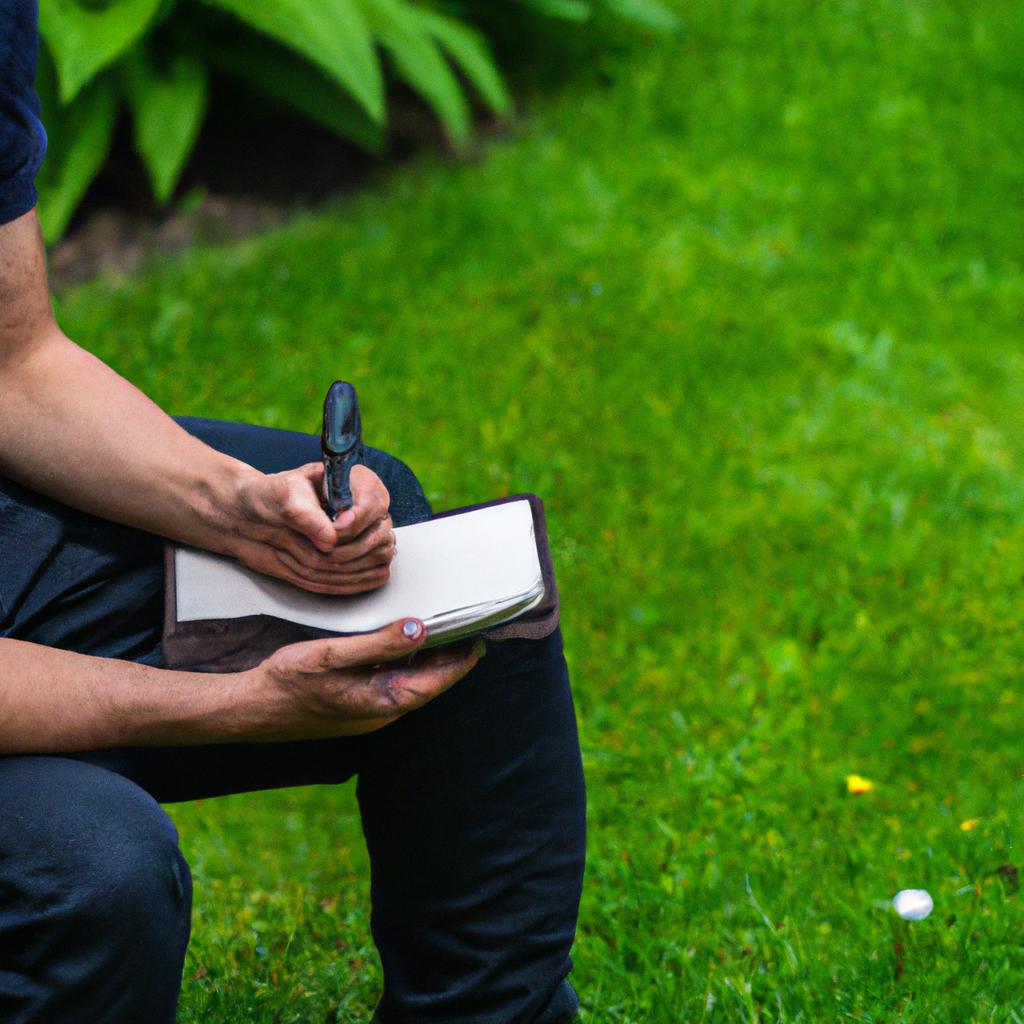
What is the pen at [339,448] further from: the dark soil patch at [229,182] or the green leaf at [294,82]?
the green leaf at [294,82]

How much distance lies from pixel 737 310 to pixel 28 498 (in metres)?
2.87

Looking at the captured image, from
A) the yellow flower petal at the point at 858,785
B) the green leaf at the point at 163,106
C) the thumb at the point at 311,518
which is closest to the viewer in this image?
the thumb at the point at 311,518

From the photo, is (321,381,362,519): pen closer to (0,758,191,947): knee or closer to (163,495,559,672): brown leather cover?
→ (163,495,559,672): brown leather cover

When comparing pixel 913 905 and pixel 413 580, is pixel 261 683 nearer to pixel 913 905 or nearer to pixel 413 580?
pixel 413 580

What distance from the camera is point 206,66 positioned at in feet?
16.8

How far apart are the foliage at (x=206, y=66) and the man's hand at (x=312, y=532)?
2.69 metres

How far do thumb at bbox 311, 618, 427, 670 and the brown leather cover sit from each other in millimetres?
168

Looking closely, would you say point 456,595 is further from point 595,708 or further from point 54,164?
point 54,164

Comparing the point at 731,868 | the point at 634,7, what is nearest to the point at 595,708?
the point at 731,868

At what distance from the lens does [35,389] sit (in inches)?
81.4

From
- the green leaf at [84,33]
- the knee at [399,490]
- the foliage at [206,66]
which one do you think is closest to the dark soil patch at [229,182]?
the foliage at [206,66]

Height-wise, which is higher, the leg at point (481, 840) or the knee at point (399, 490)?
the knee at point (399, 490)

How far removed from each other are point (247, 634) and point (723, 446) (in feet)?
7.58

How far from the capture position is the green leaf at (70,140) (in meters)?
4.69
